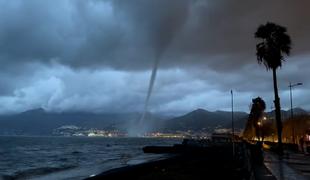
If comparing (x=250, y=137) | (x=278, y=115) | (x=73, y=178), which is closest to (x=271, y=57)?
(x=278, y=115)

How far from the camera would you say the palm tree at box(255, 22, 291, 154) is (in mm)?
40659

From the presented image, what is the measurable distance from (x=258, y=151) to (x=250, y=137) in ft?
356

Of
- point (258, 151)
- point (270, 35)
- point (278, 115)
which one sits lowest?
point (258, 151)

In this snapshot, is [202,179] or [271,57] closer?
[202,179]

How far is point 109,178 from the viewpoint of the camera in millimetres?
28828

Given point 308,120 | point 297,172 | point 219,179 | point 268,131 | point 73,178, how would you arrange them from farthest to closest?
point 268,131 < point 308,120 < point 73,178 < point 219,179 < point 297,172

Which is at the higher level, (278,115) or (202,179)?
(278,115)

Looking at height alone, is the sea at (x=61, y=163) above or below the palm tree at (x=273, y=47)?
below

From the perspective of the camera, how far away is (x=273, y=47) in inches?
1629

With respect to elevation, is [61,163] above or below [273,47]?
below

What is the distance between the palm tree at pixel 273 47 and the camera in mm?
40659

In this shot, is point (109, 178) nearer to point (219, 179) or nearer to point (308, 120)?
point (219, 179)

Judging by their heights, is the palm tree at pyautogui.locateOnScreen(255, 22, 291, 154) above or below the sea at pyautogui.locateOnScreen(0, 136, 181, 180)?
above

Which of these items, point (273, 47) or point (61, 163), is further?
point (61, 163)
